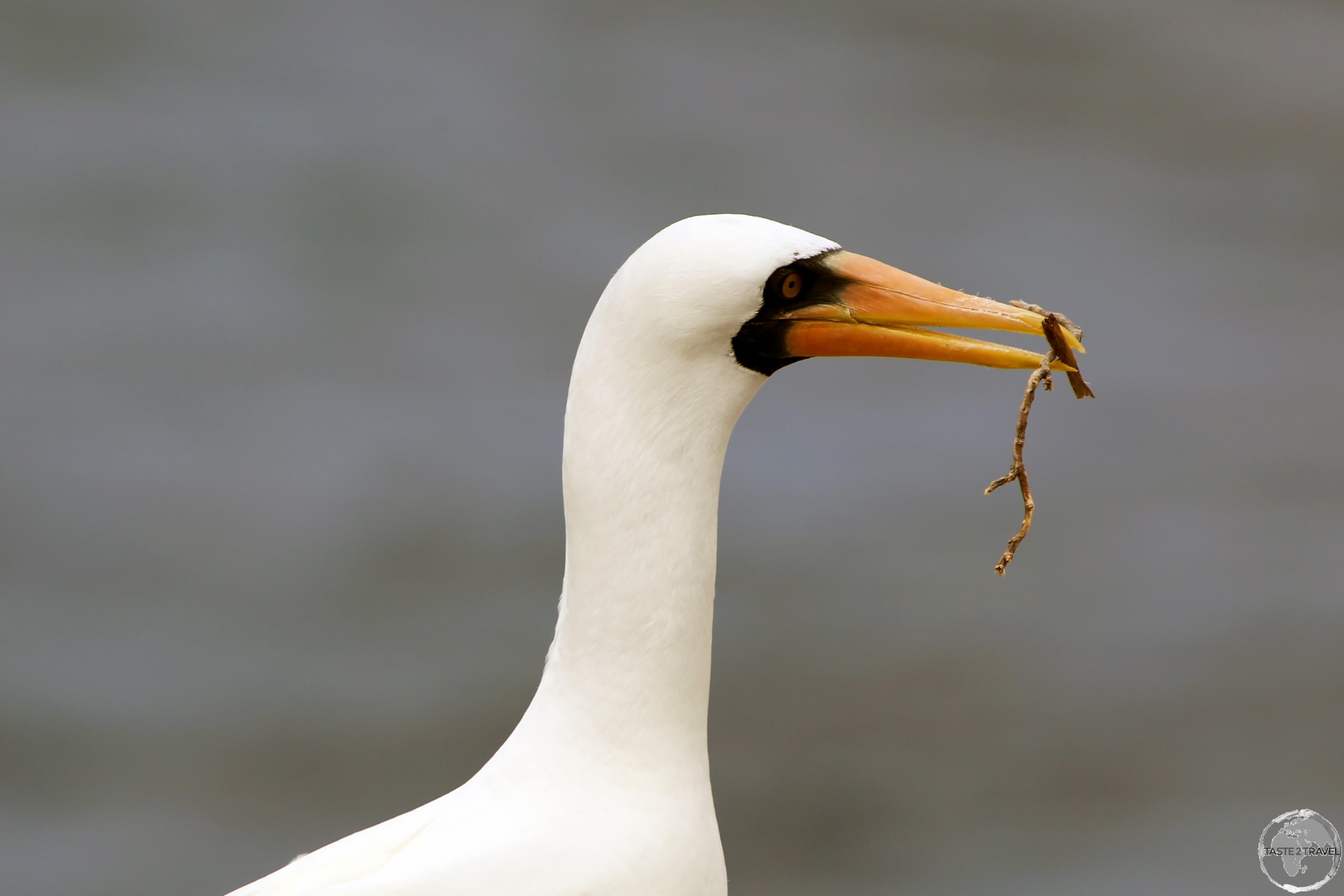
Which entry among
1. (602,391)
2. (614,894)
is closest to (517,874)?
(614,894)

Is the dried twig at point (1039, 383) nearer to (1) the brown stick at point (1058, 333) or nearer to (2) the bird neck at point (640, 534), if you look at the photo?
(1) the brown stick at point (1058, 333)

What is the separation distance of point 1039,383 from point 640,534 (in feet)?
1.61

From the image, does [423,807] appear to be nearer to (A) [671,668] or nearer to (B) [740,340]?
(A) [671,668]

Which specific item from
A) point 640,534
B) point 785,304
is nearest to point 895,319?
point 785,304

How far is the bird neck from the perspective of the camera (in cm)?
139

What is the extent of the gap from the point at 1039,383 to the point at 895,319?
8.4 inches

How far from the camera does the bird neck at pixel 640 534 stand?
1.39m

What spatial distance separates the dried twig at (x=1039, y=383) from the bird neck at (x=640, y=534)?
0.98 ft

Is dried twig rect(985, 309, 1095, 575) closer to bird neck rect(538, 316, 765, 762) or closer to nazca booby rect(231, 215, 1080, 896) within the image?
nazca booby rect(231, 215, 1080, 896)

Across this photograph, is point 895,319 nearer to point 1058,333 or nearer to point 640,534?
point 1058,333

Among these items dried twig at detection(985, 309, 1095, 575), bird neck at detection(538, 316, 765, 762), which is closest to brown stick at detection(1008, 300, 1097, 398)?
dried twig at detection(985, 309, 1095, 575)

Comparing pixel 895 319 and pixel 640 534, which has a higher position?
pixel 895 319

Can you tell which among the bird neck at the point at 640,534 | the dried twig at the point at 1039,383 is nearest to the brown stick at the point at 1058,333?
the dried twig at the point at 1039,383

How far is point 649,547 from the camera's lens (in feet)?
4.62
